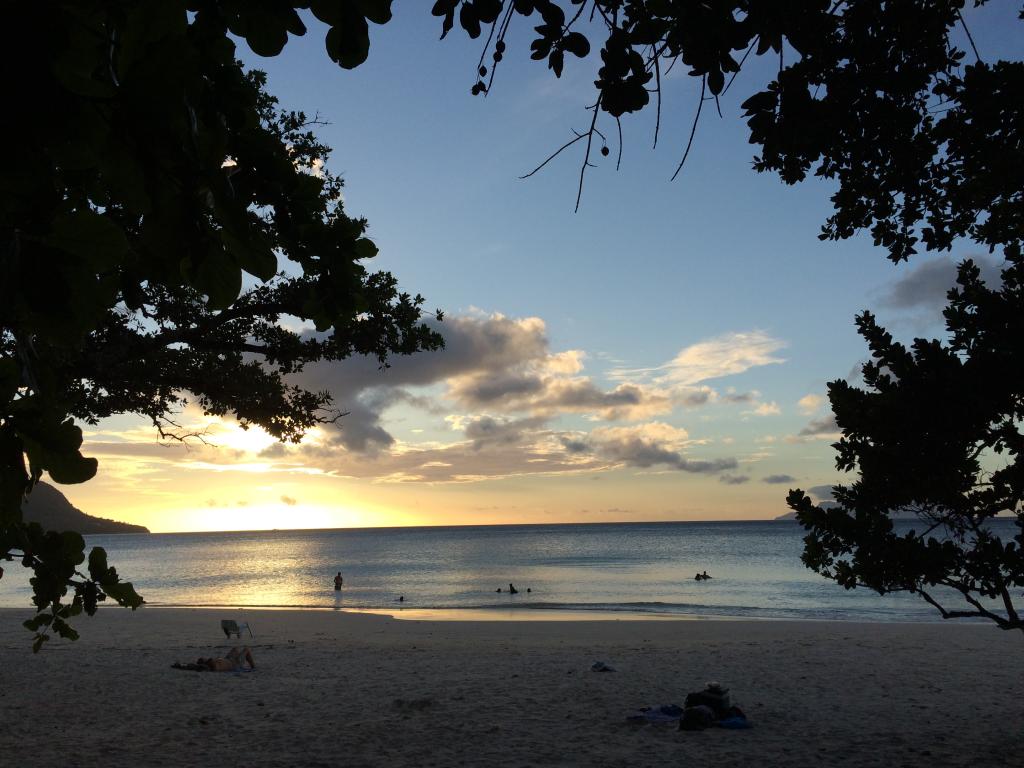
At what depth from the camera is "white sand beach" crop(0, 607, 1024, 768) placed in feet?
22.8

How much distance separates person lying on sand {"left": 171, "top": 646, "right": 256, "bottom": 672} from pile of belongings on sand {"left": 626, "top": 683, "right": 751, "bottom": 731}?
6.48m

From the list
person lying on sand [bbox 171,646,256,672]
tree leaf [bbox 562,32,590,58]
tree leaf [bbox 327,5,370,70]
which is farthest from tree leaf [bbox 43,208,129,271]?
person lying on sand [bbox 171,646,256,672]

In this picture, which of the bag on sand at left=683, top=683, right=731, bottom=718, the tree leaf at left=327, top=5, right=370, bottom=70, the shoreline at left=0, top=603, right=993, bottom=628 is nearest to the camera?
the tree leaf at left=327, top=5, right=370, bottom=70

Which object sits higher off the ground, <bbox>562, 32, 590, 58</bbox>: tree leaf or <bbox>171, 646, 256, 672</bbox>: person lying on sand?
<bbox>562, 32, 590, 58</bbox>: tree leaf

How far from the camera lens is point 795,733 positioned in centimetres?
769

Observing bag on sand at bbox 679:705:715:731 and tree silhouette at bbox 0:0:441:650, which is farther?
bag on sand at bbox 679:705:715:731

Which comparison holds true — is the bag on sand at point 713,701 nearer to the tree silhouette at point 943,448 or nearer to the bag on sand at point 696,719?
the bag on sand at point 696,719

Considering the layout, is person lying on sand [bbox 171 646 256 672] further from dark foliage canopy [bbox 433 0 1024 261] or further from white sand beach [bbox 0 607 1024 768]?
dark foliage canopy [bbox 433 0 1024 261]

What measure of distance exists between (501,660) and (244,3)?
498 inches

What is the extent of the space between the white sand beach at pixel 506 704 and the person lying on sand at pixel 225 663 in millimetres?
283

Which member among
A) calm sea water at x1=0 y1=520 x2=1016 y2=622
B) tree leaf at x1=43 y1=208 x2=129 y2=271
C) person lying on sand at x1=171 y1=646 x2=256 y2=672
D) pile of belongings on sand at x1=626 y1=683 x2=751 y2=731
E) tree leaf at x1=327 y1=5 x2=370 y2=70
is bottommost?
calm sea water at x1=0 y1=520 x2=1016 y2=622

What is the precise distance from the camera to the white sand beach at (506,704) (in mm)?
6941

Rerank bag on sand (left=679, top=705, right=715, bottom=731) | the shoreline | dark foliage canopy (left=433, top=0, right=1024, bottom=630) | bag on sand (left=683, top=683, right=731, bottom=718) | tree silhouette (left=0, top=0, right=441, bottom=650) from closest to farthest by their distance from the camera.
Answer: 1. tree silhouette (left=0, top=0, right=441, bottom=650)
2. dark foliage canopy (left=433, top=0, right=1024, bottom=630)
3. bag on sand (left=679, top=705, right=715, bottom=731)
4. bag on sand (left=683, top=683, right=731, bottom=718)
5. the shoreline

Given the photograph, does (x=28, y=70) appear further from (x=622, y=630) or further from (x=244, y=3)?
(x=622, y=630)
